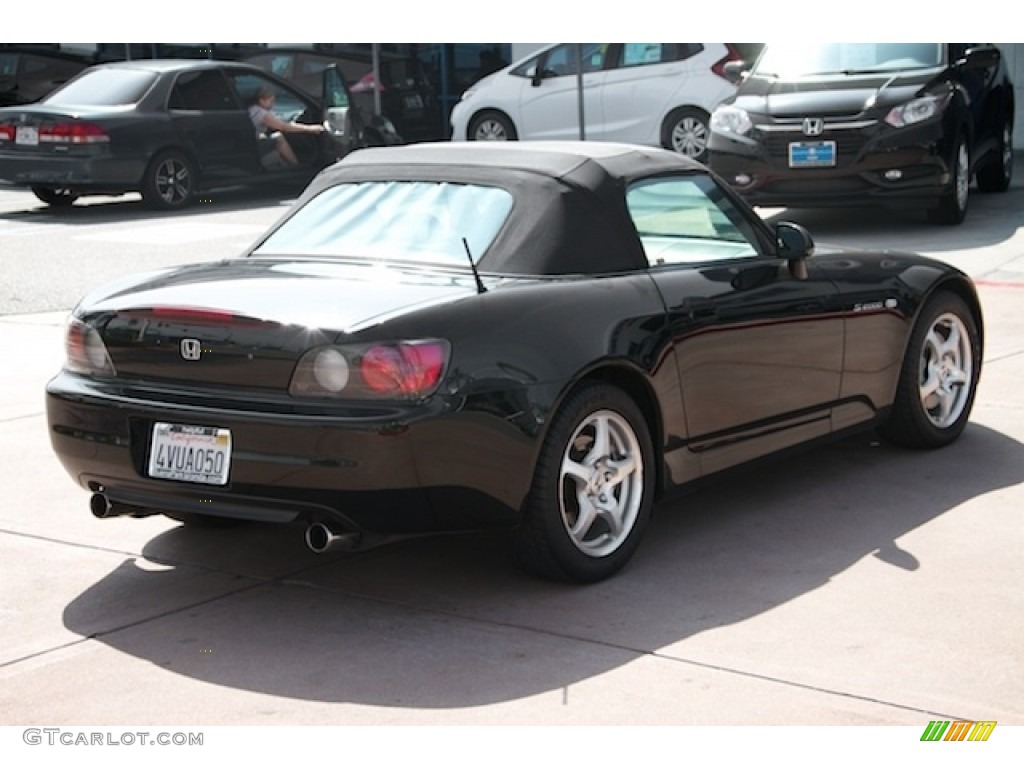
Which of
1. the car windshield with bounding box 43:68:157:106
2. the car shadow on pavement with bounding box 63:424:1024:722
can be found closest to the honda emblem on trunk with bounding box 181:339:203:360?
the car shadow on pavement with bounding box 63:424:1024:722

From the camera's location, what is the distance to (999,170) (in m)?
16.5

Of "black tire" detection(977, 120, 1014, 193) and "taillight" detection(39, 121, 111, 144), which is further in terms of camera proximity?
"taillight" detection(39, 121, 111, 144)

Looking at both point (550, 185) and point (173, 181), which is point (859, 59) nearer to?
point (173, 181)

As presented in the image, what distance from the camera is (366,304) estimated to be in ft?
16.6

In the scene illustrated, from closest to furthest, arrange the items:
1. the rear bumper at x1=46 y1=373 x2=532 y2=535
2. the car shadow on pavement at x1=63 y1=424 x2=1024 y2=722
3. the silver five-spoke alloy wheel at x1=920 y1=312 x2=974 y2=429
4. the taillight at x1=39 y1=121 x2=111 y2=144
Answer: the car shadow on pavement at x1=63 y1=424 x2=1024 y2=722, the rear bumper at x1=46 y1=373 x2=532 y2=535, the silver five-spoke alloy wheel at x1=920 y1=312 x2=974 y2=429, the taillight at x1=39 y1=121 x2=111 y2=144

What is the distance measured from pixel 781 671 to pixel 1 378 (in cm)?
555

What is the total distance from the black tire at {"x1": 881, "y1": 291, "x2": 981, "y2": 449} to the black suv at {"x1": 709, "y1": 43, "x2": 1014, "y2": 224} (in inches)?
249

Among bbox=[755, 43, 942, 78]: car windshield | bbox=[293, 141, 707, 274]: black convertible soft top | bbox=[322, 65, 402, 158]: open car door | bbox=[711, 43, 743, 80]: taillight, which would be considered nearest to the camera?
bbox=[293, 141, 707, 274]: black convertible soft top

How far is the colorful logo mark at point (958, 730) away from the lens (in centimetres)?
418

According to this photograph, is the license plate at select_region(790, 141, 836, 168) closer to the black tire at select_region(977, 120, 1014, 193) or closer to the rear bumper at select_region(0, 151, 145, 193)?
the black tire at select_region(977, 120, 1014, 193)

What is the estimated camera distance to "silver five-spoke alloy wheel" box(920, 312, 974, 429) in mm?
7211

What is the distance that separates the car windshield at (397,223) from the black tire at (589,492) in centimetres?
63
